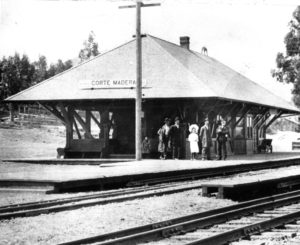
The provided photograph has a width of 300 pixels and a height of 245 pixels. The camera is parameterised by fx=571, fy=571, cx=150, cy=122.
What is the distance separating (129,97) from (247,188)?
1220 centimetres

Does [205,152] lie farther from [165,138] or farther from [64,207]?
[64,207]

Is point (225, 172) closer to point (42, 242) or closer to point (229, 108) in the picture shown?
point (229, 108)

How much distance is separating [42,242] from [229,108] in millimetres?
21446

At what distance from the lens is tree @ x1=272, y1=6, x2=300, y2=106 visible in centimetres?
4553

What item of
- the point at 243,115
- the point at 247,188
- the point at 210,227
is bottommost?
the point at 210,227

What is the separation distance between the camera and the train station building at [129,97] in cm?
2348

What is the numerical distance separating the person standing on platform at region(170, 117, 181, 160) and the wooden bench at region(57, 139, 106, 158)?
340cm

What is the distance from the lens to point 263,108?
31562 millimetres

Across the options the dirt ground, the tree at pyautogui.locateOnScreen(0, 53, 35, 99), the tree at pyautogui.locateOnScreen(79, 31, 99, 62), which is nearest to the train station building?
the dirt ground

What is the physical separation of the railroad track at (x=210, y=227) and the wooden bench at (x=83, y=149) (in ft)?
51.0

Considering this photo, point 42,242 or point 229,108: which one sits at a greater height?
point 229,108

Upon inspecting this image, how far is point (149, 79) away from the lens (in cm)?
2434

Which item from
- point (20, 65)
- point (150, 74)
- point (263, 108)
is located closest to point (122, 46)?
point (150, 74)

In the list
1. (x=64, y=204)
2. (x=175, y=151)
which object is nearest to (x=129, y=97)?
(x=175, y=151)
